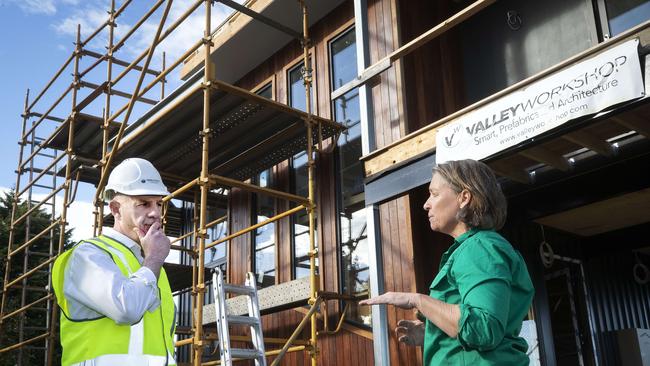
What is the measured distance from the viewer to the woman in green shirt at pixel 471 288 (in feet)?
7.43

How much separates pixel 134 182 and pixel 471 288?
5.31 ft

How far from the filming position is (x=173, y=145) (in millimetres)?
9688

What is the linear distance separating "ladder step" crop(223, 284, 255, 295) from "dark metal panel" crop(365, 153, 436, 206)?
1.88 meters

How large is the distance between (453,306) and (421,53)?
20.1 ft

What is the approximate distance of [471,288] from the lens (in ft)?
7.58

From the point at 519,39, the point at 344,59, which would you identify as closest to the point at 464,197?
the point at 519,39

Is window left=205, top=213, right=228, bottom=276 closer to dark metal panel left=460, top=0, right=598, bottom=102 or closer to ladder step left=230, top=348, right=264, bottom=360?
ladder step left=230, top=348, right=264, bottom=360

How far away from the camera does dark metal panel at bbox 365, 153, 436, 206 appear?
5883mm

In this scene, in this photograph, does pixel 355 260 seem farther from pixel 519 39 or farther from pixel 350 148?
pixel 519 39

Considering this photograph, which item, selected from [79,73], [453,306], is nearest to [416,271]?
[453,306]

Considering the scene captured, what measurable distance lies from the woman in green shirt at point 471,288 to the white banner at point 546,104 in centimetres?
230

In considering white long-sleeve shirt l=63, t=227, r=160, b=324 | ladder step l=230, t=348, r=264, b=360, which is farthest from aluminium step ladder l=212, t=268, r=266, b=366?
white long-sleeve shirt l=63, t=227, r=160, b=324

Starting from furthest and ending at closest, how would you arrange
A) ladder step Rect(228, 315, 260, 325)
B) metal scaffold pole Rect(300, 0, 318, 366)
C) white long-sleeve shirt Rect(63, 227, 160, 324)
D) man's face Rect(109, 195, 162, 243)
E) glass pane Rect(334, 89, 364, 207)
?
glass pane Rect(334, 89, 364, 207) → metal scaffold pole Rect(300, 0, 318, 366) → ladder step Rect(228, 315, 260, 325) → man's face Rect(109, 195, 162, 243) → white long-sleeve shirt Rect(63, 227, 160, 324)

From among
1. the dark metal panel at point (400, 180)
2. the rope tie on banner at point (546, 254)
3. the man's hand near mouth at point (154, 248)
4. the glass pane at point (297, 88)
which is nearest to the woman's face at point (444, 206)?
the man's hand near mouth at point (154, 248)
